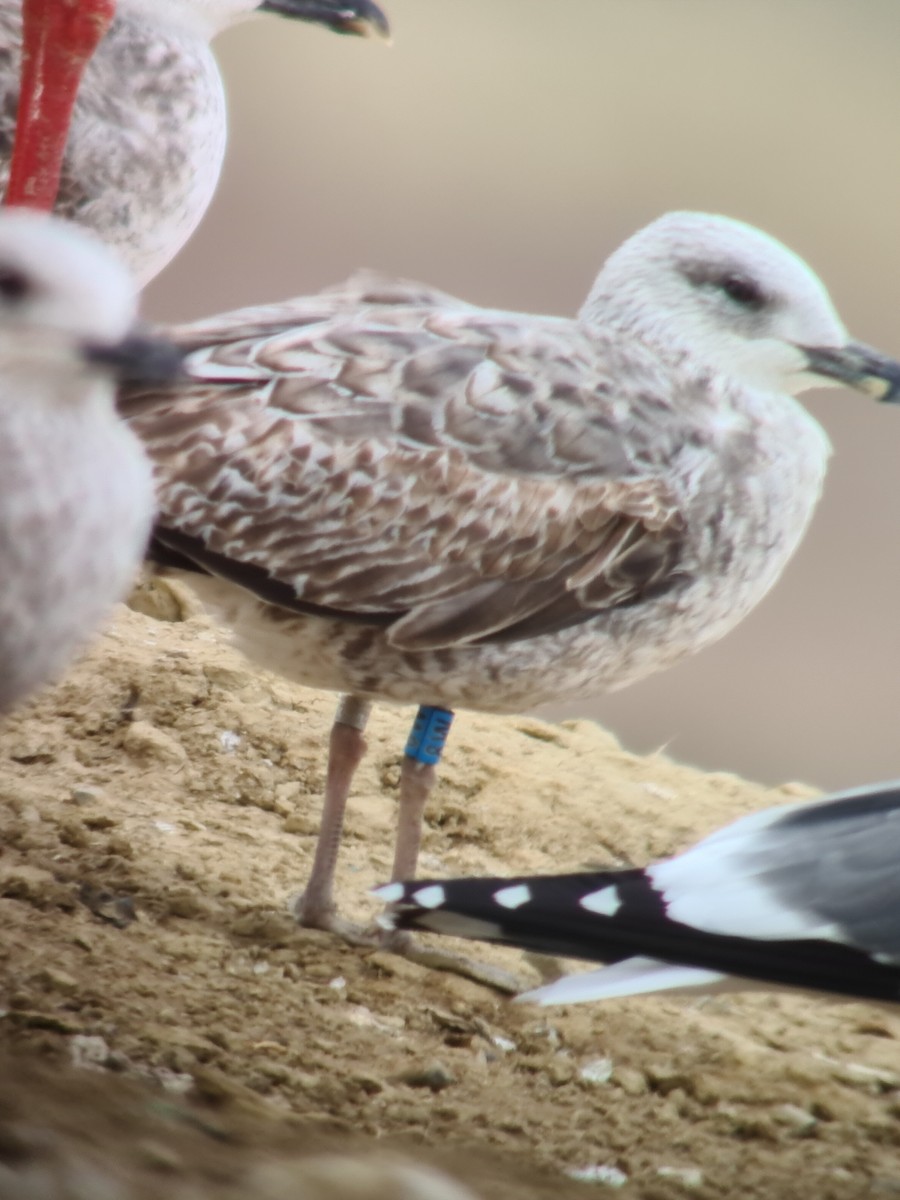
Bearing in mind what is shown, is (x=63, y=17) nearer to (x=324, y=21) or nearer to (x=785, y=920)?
(x=324, y=21)

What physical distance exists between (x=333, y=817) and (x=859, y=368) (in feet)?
2.91

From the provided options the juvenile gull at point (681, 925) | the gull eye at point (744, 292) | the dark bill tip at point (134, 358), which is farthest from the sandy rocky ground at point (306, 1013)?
the gull eye at point (744, 292)

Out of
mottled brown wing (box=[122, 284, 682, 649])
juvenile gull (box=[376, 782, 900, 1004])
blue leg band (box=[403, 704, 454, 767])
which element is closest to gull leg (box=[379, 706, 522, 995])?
blue leg band (box=[403, 704, 454, 767])

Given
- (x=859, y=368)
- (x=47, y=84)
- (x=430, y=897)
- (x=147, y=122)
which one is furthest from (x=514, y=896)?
(x=147, y=122)

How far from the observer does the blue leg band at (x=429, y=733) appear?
2.25 meters

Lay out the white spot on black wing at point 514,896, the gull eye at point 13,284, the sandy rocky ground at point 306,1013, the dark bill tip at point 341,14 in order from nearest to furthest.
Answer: the gull eye at point 13,284 < the sandy rocky ground at point 306,1013 < the white spot on black wing at point 514,896 < the dark bill tip at point 341,14

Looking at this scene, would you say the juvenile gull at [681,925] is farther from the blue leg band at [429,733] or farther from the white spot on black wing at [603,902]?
the blue leg band at [429,733]

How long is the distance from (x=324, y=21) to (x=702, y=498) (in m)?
1.06

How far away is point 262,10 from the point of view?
9.00 ft

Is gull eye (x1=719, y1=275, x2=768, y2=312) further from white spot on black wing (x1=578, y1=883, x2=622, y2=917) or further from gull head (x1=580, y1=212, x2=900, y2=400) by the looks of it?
white spot on black wing (x1=578, y1=883, x2=622, y2=917)

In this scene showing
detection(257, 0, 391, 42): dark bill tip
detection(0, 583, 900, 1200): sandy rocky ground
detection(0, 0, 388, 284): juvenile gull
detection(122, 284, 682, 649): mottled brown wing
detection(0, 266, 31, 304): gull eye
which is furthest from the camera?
detection(257, 0, 391, 42): dark bill tip

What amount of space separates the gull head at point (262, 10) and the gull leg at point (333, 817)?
1.07m

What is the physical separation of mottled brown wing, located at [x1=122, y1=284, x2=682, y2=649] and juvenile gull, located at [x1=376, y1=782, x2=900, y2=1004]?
415 mm

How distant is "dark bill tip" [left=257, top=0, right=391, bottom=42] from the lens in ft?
8.77
